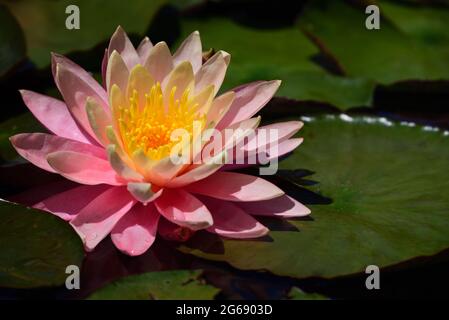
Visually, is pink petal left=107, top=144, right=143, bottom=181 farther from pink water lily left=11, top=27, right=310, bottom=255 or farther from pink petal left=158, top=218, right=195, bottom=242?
pink petal left=158, top=218, right=195, bottom=242

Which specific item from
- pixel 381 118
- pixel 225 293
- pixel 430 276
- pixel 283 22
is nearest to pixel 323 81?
pixel 381 118

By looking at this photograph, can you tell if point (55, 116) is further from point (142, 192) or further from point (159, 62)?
point (142, 192)

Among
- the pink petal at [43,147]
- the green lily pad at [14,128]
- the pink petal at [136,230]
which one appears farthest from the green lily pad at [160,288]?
the green lily pad at [14,128]

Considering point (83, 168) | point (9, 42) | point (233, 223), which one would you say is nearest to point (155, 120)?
point (83, 168)

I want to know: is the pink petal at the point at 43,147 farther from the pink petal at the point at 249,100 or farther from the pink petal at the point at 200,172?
the pink petal at the point at 249,100

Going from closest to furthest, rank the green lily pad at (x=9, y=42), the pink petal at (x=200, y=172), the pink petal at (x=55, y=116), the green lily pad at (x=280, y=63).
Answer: the pink petal at (x=200, y=172) → the pink petal at (x=55, y=116) → the green lily pad at (x=9, y=42) → the green lily pad at (x=280, y=63)
